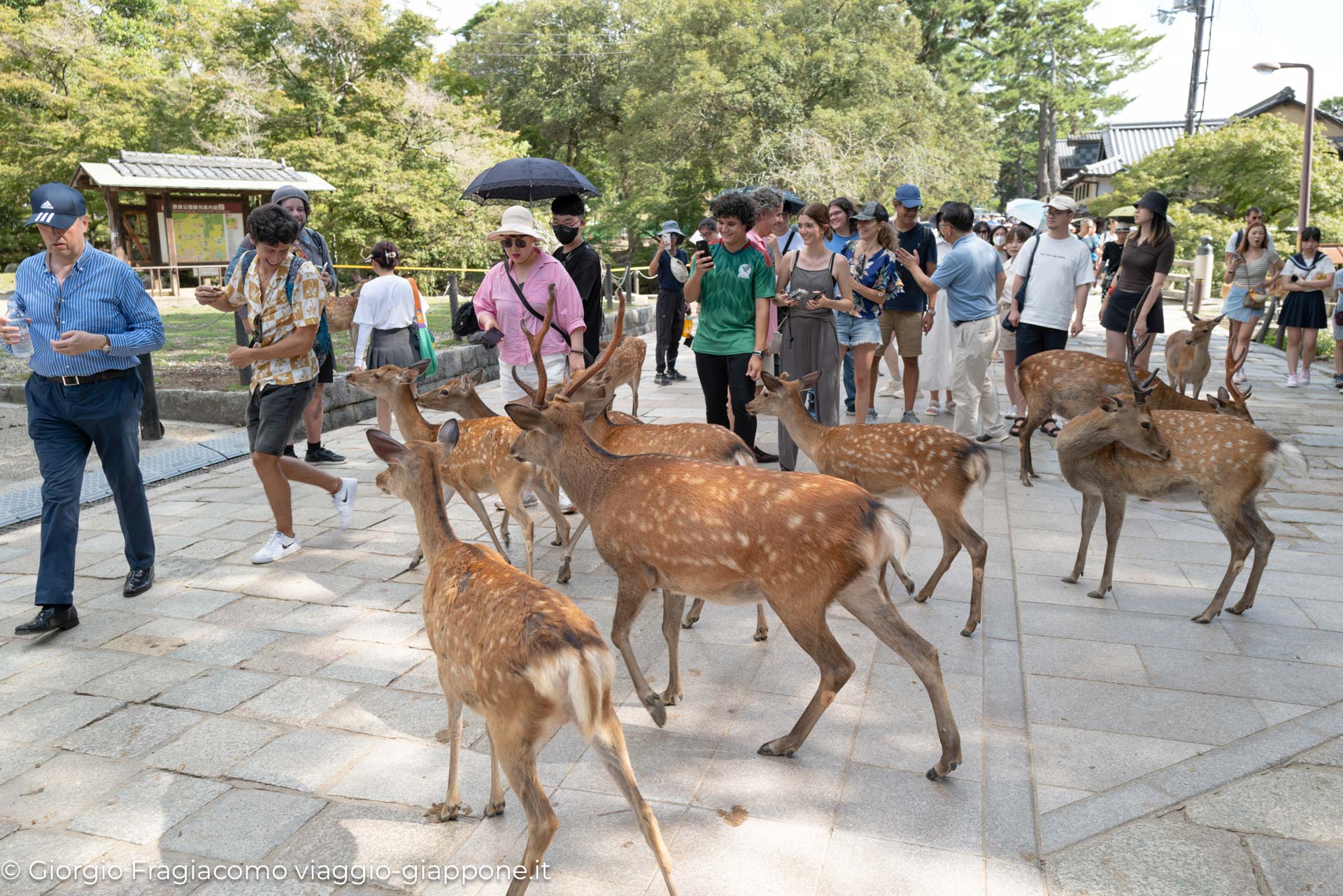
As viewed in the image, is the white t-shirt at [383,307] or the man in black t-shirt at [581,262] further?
the white t-shirt at [383,307]

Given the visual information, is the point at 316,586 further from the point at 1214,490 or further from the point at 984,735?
the point at 1214,490

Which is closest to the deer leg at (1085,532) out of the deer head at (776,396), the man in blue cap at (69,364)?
the deer head at (776,396)

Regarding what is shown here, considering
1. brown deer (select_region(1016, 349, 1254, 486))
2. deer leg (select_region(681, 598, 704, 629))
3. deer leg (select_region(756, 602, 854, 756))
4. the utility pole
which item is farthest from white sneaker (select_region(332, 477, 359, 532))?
the utility pole

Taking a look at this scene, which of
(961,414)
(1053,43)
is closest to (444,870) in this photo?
(961,414)

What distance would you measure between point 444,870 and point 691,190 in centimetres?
2385

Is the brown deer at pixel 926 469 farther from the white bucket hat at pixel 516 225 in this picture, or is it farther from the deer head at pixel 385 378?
the deer head at pixel 385 378

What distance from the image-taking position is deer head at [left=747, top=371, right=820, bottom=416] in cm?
511

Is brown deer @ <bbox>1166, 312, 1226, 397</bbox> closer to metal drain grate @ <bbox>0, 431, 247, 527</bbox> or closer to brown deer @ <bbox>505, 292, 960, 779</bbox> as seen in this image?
brown deer @ <bbox>505, 292, 960, 779</bbox>

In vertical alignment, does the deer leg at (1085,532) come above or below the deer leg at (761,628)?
above

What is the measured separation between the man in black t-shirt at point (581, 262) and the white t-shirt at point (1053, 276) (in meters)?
3.43

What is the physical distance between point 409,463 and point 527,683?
49.1 inches

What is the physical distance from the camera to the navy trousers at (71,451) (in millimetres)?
4051

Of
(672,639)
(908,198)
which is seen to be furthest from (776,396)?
(908,198)

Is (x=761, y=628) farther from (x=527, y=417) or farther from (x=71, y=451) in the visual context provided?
(x=71, y=451)
